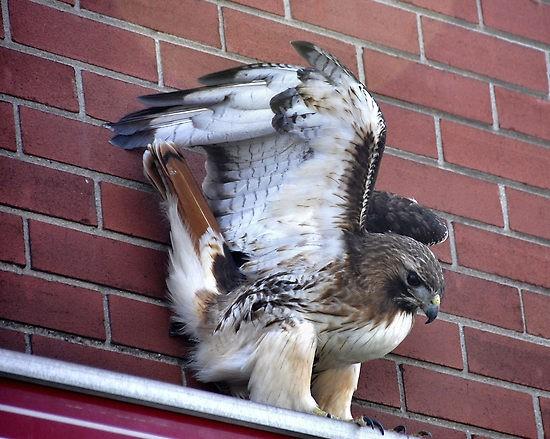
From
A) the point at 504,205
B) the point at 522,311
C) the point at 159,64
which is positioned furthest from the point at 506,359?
the point at 159,64

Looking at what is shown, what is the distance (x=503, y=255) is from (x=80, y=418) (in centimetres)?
148

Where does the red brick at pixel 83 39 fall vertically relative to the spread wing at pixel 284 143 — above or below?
above

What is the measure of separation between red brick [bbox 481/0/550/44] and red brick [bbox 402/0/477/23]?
4 cm

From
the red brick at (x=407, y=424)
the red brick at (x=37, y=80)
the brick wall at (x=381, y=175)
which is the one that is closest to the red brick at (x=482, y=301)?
the brick wall at (x=381, y=175)

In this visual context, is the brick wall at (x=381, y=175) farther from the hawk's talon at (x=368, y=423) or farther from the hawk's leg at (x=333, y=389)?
the hawk's talon at (x=368, y=423)

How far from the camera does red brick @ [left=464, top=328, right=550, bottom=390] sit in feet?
10.3

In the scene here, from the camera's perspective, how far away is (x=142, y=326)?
275 centimetres

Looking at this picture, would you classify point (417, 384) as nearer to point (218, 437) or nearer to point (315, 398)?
point (315, 398)

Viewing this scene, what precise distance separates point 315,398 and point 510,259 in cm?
75

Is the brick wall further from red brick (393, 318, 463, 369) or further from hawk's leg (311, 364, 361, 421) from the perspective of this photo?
hawk's leg (311, 364, 361, 421)

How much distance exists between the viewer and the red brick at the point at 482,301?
10.4 ft

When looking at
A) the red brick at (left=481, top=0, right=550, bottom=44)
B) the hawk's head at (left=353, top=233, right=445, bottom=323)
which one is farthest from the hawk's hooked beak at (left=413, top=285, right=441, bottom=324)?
the red brick at (left=481, top=0, right=550, bottom=44)

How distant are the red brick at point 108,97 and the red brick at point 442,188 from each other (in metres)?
0.64

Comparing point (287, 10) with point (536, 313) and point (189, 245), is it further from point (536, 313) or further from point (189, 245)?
point (536, 313)
